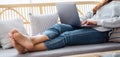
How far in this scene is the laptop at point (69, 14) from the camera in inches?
84.9

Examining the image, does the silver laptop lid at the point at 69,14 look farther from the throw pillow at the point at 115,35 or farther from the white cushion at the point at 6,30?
the white cushion at the point at 6,30

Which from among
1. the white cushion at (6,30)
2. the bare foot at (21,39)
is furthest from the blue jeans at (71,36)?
the white cushion at (6,30)

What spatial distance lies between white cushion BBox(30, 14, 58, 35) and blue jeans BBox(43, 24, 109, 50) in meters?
0.29

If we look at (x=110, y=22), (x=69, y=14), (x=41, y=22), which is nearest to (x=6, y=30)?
(x=41, y=22)

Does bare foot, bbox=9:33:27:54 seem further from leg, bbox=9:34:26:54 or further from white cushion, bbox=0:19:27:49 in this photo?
white cushion, bbox=0:19:27:49

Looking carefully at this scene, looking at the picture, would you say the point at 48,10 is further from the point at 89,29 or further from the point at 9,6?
the point at 89,29

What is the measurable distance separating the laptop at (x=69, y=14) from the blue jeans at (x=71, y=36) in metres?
0.06

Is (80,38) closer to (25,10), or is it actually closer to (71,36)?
(71,36)

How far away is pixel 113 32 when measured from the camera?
7.18 feet

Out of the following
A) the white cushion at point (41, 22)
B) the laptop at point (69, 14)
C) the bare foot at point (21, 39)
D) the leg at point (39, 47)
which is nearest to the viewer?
the bare foot at point (21, 39)

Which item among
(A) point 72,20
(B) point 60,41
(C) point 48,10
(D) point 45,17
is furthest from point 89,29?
(C) point 48,10

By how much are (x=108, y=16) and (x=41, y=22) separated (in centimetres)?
68

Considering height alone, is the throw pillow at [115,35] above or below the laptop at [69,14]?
below

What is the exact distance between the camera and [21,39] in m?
1.85
